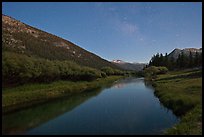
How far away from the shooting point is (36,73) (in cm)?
5303

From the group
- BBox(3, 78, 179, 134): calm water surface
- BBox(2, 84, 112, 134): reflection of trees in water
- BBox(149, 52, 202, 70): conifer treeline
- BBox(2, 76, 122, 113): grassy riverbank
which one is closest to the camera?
BBox(3, 78, 179, 134): calm water surface

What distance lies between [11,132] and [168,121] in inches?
649

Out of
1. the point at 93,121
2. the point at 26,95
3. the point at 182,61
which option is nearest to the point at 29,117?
the point at 93,121

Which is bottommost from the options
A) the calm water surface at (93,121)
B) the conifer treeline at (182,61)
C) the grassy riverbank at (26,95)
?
the calm water surface at (93,121)

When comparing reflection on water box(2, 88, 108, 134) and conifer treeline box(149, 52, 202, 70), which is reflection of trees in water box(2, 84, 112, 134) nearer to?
reflection on water box(2, 88, 108, 134)

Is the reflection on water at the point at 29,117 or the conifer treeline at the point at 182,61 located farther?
the conifer treeline at the point at 182,61

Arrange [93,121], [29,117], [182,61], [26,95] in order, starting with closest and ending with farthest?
[93,121], [29,117], [26,95], [182,61]

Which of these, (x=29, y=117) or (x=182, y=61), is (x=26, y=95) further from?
(x=182, y=61)

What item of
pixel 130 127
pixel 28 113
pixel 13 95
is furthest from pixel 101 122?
pixel 13 95

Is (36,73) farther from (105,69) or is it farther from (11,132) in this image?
(105,69)

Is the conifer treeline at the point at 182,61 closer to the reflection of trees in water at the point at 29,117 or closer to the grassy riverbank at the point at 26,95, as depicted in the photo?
the grassy riverbank at the point at 26,95

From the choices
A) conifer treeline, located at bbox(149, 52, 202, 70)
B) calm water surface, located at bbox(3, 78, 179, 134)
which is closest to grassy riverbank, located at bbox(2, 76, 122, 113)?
calm water surface, located at bbox(3, 78, 179, 134)

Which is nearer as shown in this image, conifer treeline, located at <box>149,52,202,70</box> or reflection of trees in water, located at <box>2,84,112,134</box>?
reflection of trees in water, located at <box>2,84,112,134</box>

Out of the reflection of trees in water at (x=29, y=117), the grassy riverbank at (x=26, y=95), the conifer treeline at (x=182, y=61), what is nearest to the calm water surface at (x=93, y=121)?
the reflection of trees in water at (x=29, y=117)
